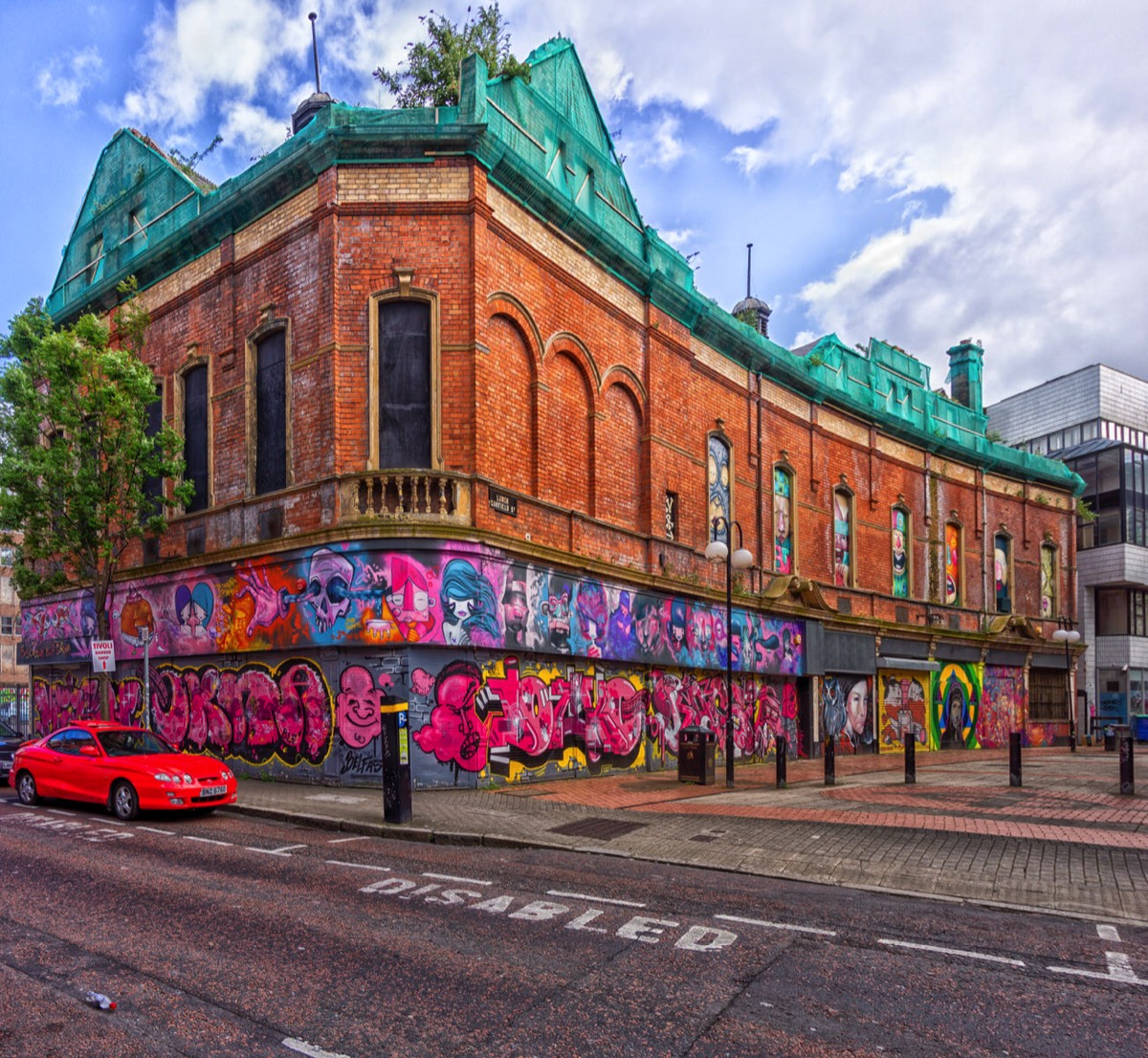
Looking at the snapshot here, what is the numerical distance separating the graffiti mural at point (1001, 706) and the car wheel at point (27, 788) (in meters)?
30.2

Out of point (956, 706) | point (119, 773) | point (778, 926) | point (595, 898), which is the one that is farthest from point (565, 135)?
point (956, 706)

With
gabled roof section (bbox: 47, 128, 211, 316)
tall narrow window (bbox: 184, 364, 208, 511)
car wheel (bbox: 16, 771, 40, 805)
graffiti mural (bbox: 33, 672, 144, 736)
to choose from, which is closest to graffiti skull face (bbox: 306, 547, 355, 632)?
car wheel (bbox: 16, 771, 40, 805)

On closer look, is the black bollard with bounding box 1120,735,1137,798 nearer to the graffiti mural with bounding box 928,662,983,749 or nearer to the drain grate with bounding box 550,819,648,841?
the drain grate with bounding box 550,819,648,841

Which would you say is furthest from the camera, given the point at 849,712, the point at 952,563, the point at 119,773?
the point at 952,563

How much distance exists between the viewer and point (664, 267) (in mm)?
22281

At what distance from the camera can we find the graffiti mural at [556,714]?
14.8 meters

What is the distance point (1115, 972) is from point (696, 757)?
10.8 meters

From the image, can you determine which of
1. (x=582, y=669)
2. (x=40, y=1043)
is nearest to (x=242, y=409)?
(x=582, y=669)

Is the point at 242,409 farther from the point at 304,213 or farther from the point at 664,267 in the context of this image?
the point at 664,267

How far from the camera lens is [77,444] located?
17.0m

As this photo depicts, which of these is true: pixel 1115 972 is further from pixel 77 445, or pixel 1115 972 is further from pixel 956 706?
pixel 956 706

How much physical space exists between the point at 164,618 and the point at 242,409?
4854 mm

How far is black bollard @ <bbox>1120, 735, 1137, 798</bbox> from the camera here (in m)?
14.6

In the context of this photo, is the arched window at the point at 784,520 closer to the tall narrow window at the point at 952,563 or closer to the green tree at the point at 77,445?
the tall narrow window at the point at 952,563
